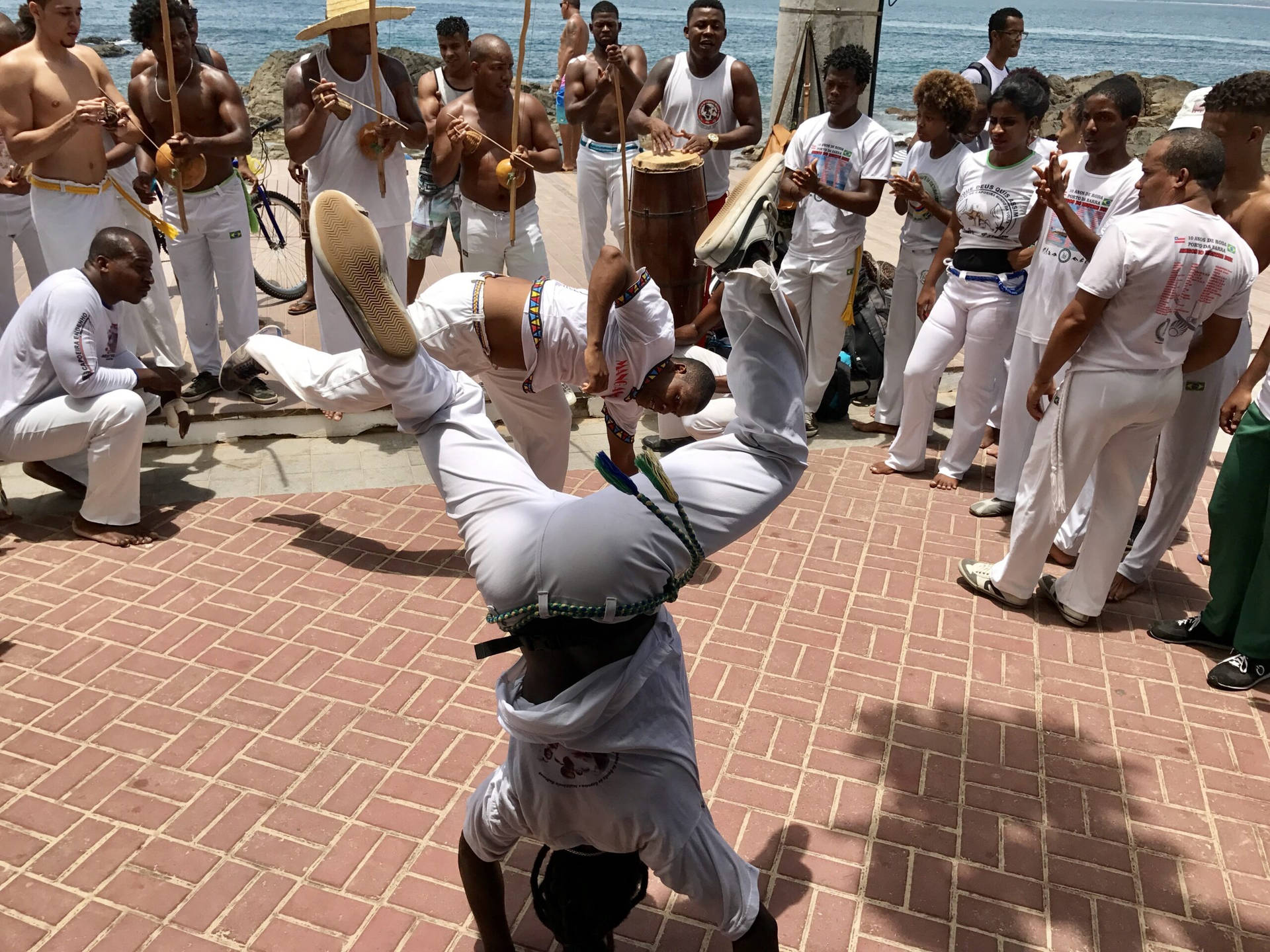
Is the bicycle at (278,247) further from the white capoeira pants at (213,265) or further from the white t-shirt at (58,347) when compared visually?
the white t-shirt at (58,347)

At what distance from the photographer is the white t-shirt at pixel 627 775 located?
2.10 metres

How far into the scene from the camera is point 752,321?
2.08 metres

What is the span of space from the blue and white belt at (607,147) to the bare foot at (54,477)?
4.27 m

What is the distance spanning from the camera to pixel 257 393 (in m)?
6.41

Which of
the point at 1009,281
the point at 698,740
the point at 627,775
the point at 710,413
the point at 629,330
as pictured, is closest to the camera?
the point at 627,775

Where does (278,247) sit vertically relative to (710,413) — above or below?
below

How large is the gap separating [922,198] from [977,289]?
2.32 ft

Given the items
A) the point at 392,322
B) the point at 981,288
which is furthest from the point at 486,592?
the point at 981,288

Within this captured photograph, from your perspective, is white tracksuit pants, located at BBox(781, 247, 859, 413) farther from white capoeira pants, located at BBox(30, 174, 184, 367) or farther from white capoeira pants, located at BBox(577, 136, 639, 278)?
white capoeira pants, located at BBox(30, 174, 184, 367)

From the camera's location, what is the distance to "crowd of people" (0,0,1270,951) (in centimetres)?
209

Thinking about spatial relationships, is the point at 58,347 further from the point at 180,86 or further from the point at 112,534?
the point at 180,86

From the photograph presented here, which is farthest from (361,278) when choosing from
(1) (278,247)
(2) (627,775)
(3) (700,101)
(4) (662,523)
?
(1) (278,247)

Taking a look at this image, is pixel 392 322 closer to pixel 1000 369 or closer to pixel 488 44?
pixel 488 44

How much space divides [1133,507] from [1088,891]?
1.91 m
